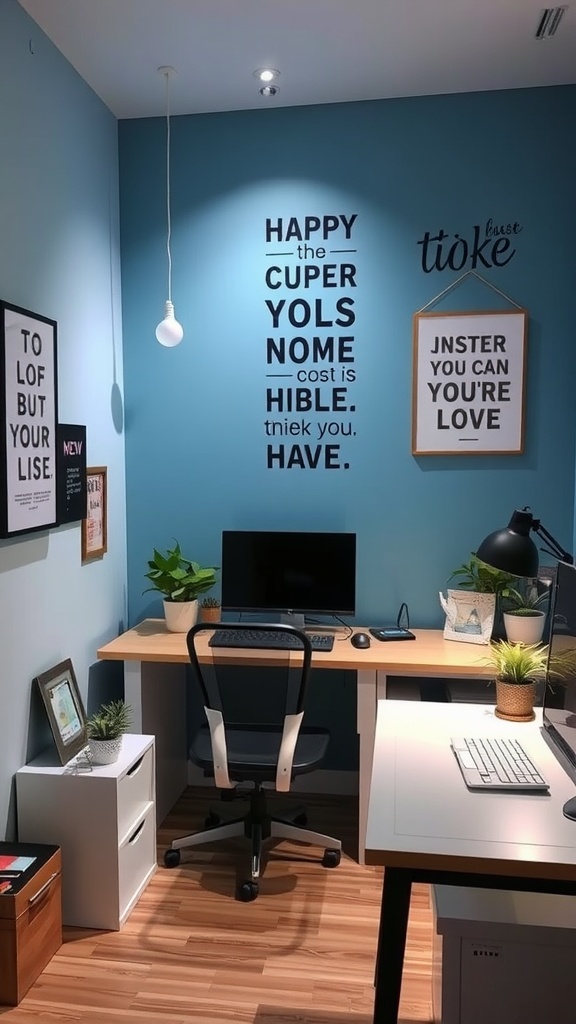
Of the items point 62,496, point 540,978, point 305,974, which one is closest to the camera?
point 540,978

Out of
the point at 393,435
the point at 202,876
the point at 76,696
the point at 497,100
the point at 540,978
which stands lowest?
the point at 202,876

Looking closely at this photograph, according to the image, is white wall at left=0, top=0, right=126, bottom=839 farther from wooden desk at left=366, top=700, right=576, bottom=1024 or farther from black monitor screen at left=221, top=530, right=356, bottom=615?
wooden desk at left=366, top=700, right=576, bottom=1024

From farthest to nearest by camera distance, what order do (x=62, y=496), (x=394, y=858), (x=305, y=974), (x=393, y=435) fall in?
(x=393, y=435)
(x=62, y=496)
(x=305, y=974)
(x=394, y=858)

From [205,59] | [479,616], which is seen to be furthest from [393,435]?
[205,59]

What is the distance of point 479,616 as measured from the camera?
117 inches

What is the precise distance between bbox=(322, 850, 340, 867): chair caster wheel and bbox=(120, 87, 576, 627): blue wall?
3.14 feet

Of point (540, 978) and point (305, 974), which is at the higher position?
point (540, 978)

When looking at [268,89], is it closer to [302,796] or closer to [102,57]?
[102,57]

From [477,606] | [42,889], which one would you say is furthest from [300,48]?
[42,889]

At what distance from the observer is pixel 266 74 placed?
2.91m

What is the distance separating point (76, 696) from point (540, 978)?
68.7 inches

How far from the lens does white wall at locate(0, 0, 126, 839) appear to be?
242 centimetres

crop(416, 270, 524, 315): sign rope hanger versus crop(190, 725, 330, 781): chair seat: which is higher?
crop(416, 270, 524, 315): sign rope hanger

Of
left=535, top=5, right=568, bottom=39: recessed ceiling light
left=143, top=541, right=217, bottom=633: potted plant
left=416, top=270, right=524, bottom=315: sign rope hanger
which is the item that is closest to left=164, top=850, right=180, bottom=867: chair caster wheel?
left=143, top=541, right=217, bottom=633: potted plant
